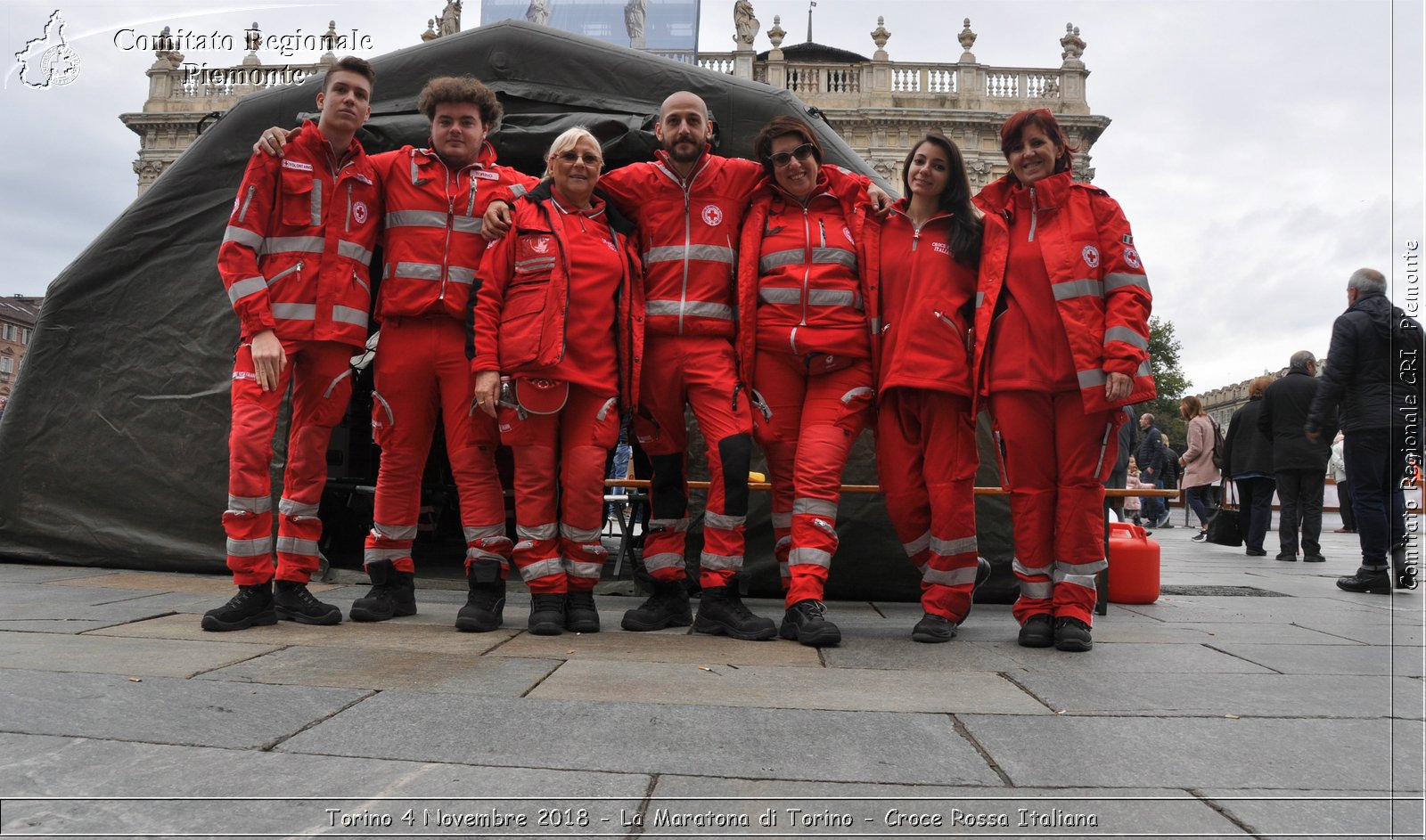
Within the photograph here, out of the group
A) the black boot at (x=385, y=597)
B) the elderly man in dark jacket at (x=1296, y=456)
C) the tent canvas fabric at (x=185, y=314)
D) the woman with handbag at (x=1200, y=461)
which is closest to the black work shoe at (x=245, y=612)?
the black boot at (x=385, y=597)

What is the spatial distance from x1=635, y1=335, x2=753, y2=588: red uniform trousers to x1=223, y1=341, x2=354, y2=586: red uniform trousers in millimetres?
1236

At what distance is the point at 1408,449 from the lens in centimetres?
639

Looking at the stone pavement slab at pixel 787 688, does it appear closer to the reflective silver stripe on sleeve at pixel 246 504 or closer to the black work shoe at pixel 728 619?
the black work shoe at pixel 728 619

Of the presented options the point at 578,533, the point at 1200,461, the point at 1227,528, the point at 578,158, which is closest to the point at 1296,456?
the point at 1227,528

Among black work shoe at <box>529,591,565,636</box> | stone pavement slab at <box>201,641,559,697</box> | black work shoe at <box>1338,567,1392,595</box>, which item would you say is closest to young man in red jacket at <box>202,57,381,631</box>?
stone pavement slab at <box>201,641,559,697</box>

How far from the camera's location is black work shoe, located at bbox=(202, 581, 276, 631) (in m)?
3.53

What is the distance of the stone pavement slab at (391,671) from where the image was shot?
2.67 metres

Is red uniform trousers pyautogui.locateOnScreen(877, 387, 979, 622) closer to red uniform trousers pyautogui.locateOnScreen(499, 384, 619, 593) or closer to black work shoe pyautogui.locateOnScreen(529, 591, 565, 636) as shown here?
red uniform trousers pyautogui.locateOnScreen(499, 384, 619, 593)

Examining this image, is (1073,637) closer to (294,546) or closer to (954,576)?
(954,576)

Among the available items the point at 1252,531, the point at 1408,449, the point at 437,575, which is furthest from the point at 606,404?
the point at 1252,531

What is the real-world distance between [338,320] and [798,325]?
5.85 ft

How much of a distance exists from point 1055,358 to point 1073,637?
3.38 ft

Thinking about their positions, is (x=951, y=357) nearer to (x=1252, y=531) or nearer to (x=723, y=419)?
(x=723, y=419)

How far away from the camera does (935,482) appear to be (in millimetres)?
3762
